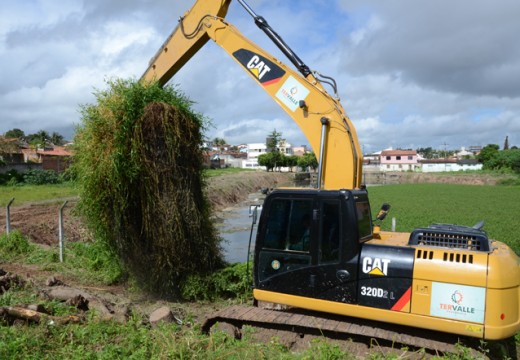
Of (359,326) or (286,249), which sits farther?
(286,249)

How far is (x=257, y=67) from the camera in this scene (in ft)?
23.7

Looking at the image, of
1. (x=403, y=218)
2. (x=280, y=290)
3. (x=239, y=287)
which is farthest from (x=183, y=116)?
(x=403, y=218)

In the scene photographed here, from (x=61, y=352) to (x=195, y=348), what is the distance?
1.37 m

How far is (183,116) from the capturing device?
8.02 m

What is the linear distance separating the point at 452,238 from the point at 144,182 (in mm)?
4870

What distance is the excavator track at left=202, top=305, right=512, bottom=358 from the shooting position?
4988 mm

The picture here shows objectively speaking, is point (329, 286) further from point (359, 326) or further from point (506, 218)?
point (506, 218)

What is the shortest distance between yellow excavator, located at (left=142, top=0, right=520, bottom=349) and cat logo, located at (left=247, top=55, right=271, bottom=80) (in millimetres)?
138

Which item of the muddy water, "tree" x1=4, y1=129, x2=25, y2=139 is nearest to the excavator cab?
the muddy water

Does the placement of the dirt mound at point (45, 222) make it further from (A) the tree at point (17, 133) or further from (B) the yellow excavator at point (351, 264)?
(A) the tree at point (17, 133)

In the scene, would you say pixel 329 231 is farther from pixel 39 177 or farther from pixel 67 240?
pixel 39 177

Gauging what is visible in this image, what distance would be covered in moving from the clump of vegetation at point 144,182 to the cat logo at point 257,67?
1592mm

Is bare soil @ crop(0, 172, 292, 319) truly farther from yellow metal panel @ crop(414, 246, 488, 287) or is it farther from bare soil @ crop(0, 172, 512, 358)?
yellow metal panel @ crop(414, 246, 488, 287)

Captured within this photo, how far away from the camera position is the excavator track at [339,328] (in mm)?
4988
